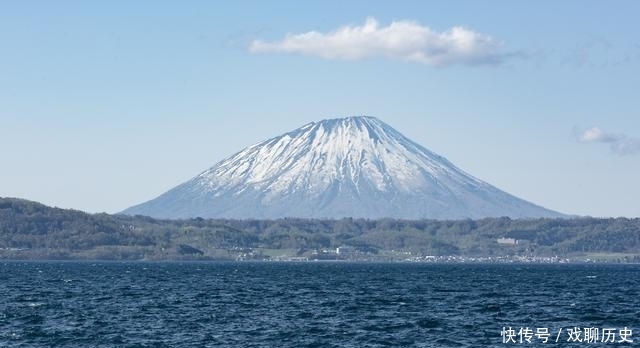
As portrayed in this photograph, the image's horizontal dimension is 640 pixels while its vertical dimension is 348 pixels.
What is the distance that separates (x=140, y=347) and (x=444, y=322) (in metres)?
28.3

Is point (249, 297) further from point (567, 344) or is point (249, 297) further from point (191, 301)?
point (567, 344)

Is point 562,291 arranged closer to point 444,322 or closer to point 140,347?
point 444,322

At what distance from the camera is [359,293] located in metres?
144

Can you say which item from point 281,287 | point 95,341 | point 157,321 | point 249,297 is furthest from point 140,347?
point 281,287

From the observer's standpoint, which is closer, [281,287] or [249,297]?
[249,297]

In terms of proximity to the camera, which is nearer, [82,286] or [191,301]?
[191,301]

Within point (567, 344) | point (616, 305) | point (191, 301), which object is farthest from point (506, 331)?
point (191, 301)

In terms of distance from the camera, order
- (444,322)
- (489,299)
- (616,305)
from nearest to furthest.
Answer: (444,322)
(616,305)
(489,299)

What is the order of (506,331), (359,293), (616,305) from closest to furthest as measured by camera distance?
(506,331) < (616,305) < (359,293)

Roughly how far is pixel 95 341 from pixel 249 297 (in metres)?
52.6

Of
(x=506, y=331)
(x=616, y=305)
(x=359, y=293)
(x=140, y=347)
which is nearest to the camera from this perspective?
(x=140, y=347)

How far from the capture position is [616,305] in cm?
12138

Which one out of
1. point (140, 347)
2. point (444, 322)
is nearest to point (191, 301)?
point (444, 322)

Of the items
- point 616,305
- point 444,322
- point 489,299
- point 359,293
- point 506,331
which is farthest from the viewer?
point 359,293
